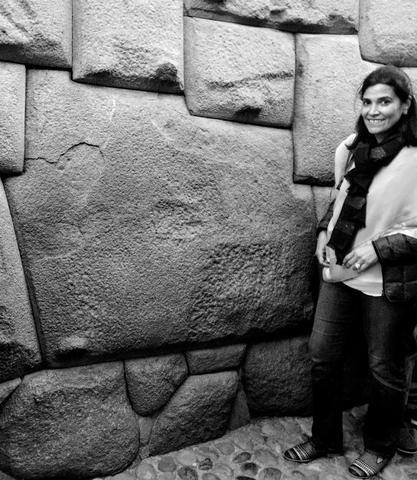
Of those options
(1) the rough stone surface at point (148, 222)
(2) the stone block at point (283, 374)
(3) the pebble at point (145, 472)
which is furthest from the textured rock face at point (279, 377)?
(3) the pebble at point (145, 472)

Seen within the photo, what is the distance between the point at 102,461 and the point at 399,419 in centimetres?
104

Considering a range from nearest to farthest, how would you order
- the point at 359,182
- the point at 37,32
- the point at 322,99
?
the point at 37,32
the point at 359,182
the point at 322,99

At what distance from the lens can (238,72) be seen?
1915 millimetres

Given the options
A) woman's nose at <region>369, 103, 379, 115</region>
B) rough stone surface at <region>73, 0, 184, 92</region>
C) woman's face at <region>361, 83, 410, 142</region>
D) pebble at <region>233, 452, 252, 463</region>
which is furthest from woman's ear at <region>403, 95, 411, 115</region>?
pebble at <region>233, 452, 252, 463</region>

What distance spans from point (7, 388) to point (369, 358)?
1.20 meters

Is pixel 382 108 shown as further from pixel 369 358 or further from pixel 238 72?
pixel 369 358

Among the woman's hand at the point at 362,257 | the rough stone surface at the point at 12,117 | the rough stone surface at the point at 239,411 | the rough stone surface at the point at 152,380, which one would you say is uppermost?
the rough stone surface at the point at 12,117

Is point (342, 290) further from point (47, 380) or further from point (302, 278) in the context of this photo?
point (47, 380)

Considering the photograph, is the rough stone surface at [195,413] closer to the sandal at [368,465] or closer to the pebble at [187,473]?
the pebble at [187,473]

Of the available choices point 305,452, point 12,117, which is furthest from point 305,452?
point 12,117

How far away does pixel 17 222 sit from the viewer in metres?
1.68

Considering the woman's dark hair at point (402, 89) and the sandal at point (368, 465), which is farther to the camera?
the sandal at point (368, 465)

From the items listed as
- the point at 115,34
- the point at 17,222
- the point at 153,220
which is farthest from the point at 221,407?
the point at 115,34

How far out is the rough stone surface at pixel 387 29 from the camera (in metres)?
2.15
